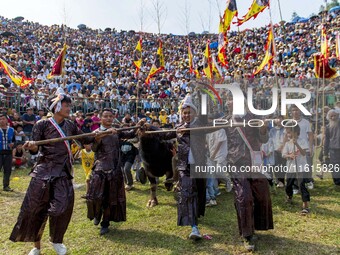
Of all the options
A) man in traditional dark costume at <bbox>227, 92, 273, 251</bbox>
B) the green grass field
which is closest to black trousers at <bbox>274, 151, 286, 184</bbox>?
the green grass field

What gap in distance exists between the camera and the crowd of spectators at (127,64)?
14047 millimetres

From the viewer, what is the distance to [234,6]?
10344 millimetres

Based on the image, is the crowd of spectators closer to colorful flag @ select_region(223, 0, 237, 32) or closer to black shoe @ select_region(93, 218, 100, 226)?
colorful flag @ select_region(223, 0, 237, 32)

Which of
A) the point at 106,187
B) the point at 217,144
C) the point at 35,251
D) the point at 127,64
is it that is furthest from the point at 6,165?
the point at 127,64

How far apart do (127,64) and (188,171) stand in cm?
1963

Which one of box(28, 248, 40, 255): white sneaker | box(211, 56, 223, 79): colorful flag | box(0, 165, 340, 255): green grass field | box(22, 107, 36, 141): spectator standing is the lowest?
box(0, 165, 340, 255): green grass field

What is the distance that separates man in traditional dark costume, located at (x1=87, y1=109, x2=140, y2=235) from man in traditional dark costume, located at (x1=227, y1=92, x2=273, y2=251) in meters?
1.83

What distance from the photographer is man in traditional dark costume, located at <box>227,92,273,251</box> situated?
4.98 metres

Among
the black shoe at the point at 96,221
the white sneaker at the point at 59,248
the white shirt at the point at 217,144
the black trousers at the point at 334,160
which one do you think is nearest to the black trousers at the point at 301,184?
the white shirt at the point at 217,144

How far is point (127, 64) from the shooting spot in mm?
24453

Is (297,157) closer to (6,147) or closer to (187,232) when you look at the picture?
(187,232)

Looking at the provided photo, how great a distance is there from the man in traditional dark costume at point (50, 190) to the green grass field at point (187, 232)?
1.68ft

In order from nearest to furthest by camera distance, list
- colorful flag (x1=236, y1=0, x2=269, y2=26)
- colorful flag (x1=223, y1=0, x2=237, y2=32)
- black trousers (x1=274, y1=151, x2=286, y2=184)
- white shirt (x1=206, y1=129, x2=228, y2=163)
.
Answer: white shirt (x1=206, y1=129, x2=228, y2=163)
black trousers (x1=274, y1=151, x2=286, y2=184)
colorful flag (x1=236, y1=0, x2=269, y2=26)
colorful flag (x1=223, y1=0, x2=237, y2=32)

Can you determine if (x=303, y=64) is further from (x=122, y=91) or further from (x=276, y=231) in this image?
(x=276, y=231)
